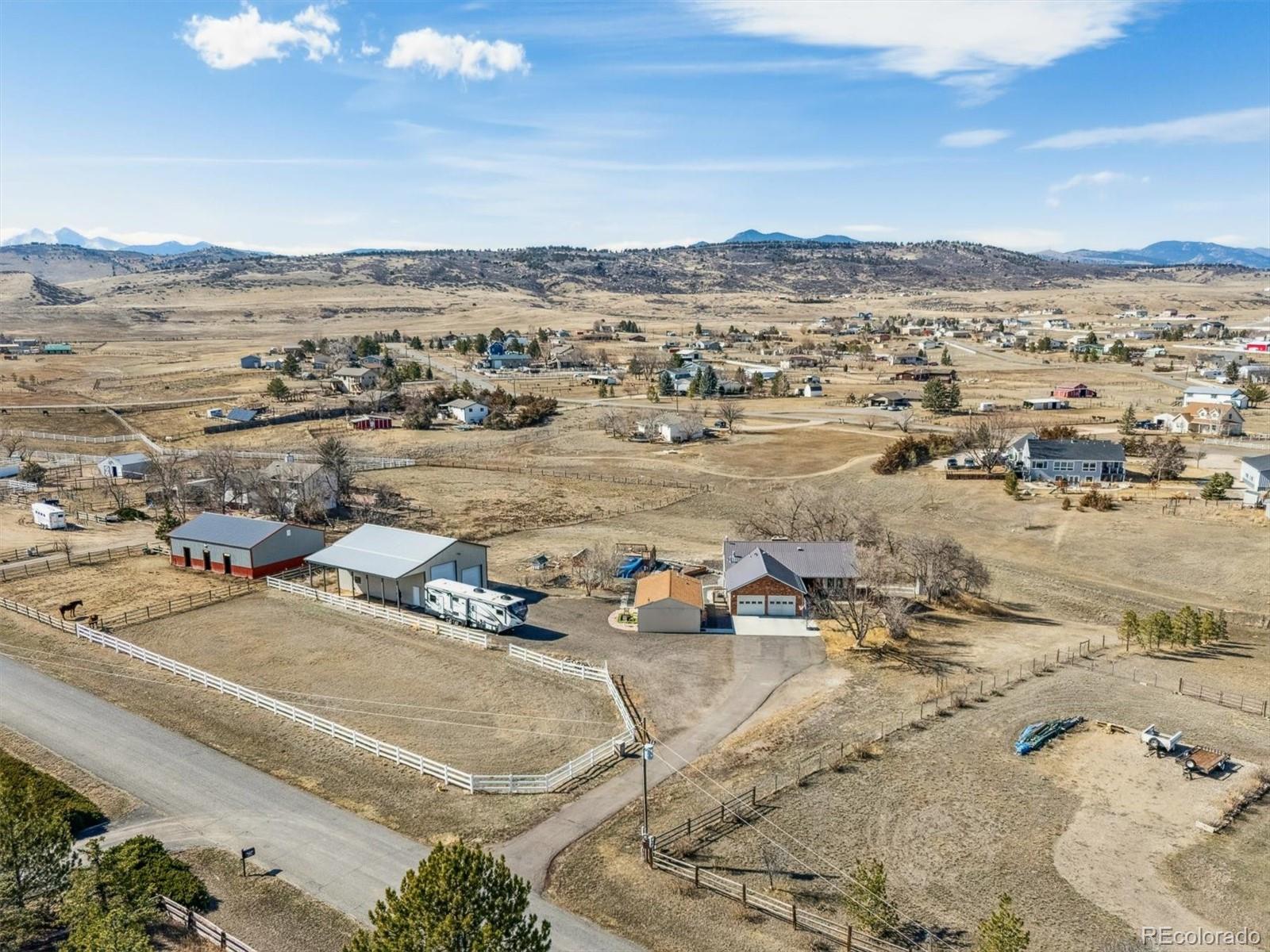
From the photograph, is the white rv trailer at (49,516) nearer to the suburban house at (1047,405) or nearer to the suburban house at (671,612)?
the suburban house at (671,612)

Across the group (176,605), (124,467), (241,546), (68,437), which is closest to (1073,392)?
(241,546)

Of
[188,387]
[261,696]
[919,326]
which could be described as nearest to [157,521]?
[261,696]

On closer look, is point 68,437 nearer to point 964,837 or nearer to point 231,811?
point 231,811

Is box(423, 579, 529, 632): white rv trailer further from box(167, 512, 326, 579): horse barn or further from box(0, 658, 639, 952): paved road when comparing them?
box(0, 658, 639, 952): paved road

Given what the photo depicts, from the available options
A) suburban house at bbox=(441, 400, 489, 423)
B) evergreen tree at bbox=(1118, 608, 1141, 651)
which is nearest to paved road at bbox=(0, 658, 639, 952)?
evergreen tree at bbox=(1118, 608, 1141, 651)

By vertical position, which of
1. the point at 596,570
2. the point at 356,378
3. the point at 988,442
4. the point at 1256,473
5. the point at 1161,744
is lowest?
the point at 596,570

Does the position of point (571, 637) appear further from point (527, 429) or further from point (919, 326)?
point (919, 326)

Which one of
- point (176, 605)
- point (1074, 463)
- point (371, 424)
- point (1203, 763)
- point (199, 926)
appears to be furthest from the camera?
point (371, 424)
